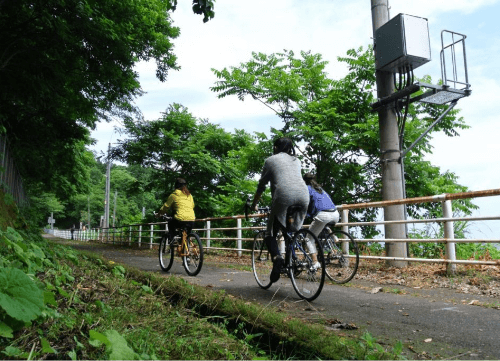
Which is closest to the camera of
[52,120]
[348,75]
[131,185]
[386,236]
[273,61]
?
[386,236]

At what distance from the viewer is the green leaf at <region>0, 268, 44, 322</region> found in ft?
6.66

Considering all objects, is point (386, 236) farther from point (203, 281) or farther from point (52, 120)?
point (52, 120)


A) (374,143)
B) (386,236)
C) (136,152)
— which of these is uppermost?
(136,152)

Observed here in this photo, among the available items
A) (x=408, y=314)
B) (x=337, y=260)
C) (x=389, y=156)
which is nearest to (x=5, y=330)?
(x=408, y=314)

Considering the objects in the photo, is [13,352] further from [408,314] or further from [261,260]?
[261,260]

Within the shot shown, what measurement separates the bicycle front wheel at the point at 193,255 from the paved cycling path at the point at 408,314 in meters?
0.81

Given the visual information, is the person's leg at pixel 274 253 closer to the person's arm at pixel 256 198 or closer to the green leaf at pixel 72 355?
the person's arm at pixel 256 198

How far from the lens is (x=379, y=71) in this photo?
8.34 meters

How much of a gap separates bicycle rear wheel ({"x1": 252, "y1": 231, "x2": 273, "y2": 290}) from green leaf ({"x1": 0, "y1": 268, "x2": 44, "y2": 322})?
3.40m

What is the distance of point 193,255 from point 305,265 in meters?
2.90

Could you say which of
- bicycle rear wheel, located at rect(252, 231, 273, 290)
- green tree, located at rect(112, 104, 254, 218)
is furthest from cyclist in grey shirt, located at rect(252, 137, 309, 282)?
green tree, located at rect(112, 104, 254, 218)

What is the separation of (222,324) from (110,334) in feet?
4.06

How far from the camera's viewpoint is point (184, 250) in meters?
7.18

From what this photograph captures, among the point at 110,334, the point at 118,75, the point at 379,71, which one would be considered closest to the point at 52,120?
the point at 118,75
